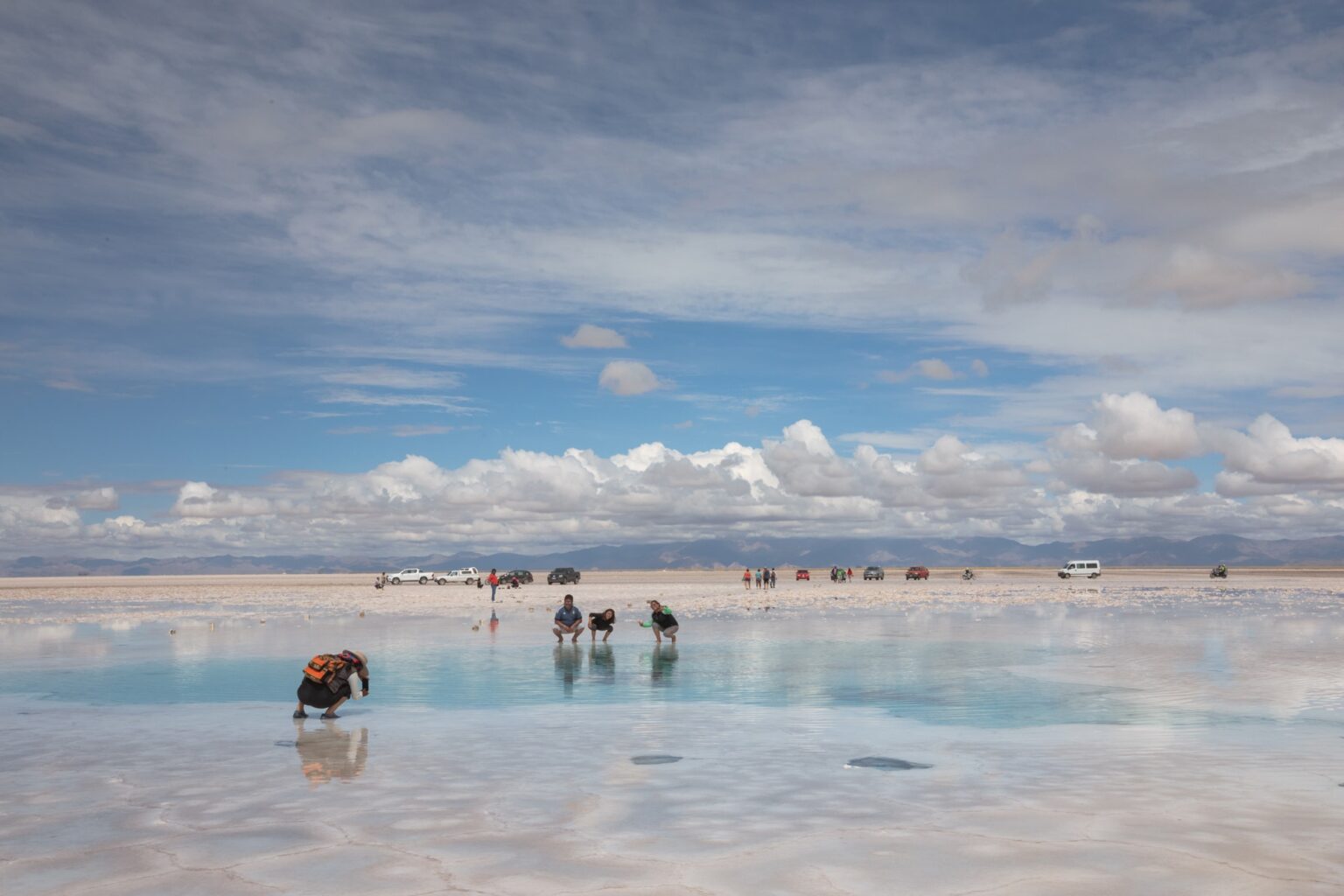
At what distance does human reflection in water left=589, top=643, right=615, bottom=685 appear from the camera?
21.8 metres

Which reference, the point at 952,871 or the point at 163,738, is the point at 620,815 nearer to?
the point at 952,871

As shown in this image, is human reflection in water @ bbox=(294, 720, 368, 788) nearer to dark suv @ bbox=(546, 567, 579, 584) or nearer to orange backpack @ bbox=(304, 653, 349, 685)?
orange backpack @ bbox=(304, 653, 349, 685)

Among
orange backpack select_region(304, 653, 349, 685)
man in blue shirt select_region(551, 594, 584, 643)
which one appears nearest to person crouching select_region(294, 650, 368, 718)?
orange backpack select_region(304, 653, 349, 685)

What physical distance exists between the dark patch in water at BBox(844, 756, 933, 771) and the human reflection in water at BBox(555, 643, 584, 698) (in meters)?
7.52

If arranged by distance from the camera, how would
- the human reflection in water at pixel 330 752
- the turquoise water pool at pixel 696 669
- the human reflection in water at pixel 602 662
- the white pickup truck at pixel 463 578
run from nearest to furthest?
the human reflection in water at pixel 330 752 → the turquoise water pool at pixel 696 669 → the human reflection in water at pixel 602 662 → the white pickup truck at pixel 463 578

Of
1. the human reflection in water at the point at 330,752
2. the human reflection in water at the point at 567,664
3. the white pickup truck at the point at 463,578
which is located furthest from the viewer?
the white pickup truck at the point at 463,578

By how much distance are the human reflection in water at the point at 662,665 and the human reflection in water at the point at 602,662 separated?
34.8 inches

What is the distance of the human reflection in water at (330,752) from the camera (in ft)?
39.1

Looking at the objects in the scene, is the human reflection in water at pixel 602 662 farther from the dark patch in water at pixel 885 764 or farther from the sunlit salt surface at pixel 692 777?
the dark patch in water at pixel 885 764

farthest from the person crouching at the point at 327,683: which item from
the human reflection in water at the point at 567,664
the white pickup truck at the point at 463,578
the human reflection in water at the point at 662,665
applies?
the white pickup truck at the point at 463,578

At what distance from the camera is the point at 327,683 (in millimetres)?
16109

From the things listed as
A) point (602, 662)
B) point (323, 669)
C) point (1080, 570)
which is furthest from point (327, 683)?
point (1080, 570)

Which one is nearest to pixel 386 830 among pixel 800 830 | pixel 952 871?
pixel 800 830

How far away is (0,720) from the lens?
16.6 metres
